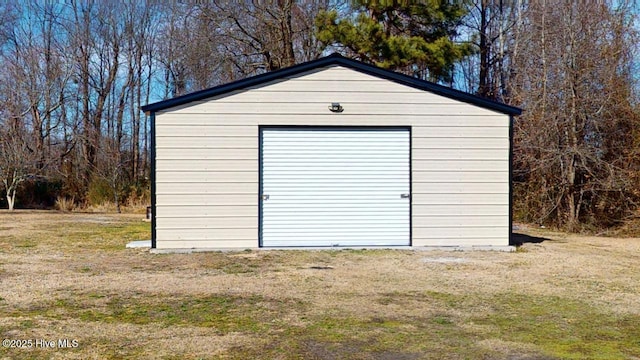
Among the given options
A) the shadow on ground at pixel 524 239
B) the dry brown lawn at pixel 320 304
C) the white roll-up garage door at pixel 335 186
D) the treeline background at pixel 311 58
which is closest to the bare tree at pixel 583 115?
the treeline background at pixel 311 58

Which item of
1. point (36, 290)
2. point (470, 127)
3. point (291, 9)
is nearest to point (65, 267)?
point (36, 290)

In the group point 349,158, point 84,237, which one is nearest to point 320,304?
point 349,158

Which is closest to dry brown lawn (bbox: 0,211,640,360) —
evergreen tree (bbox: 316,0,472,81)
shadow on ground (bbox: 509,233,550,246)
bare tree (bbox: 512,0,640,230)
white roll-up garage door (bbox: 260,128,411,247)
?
white roll-up garage door (bbox: 260,128,411,247)

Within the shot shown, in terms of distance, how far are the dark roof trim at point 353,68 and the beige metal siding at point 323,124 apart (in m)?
0.10

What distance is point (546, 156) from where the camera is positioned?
16.0 meters

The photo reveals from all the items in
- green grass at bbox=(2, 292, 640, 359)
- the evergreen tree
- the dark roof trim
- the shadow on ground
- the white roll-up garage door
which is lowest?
green grass at bbox=(2, 292, 640, 359)

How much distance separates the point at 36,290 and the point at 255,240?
4.21m

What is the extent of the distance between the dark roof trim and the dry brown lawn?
8.47 feet

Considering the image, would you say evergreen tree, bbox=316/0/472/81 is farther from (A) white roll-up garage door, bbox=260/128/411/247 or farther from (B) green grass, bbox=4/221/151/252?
(A) white roll-up garage door, bbox=260/128/411/247

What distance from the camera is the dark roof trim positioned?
10656 mm

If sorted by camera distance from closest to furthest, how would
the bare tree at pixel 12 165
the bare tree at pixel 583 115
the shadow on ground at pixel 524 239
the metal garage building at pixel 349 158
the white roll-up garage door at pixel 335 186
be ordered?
the metal garage building at pixel 349 158 < the white roll-up garage door at pixel 335 186 < the shadow on ground at pixel 524 239 < the bare tree at pixel 583 115 < the bare tree at pixel 12 165

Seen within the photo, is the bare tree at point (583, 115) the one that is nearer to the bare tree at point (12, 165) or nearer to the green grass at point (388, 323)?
the green grass at point (388, 323)

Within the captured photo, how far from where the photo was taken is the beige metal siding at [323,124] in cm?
1062

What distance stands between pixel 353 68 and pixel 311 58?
13415mm
